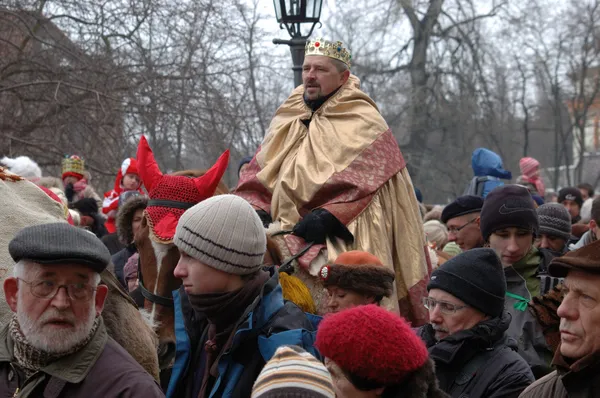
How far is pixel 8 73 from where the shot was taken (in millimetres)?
13156

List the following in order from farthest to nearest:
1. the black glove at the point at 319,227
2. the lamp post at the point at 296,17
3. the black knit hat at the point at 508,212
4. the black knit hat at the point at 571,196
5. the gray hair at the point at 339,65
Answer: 1. the black knit hat at the point at 571,196
2. the lamp post at the point at 296,17
3. the gray hair at the point at 339,65
4. the black glove at the point at 319,227
5. the black knit hat at the point at 508,212

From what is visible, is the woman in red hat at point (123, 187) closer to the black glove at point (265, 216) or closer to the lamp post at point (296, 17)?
the lamp post at point (296, 17)

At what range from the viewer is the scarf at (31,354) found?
10.6ft

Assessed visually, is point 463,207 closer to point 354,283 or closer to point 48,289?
point 354,283

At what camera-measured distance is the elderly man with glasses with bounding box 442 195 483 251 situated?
6.82 metres

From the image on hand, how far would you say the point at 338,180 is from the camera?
6312mm

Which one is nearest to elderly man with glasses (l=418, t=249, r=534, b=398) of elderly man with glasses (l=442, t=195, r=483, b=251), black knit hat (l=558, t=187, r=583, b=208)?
elderly man with glasses (l=442, t=195, r=483, b=251)

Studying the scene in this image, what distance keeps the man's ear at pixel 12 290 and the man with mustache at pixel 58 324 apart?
4cm

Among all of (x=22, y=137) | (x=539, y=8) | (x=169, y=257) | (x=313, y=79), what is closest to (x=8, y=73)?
(x=22, y=137)

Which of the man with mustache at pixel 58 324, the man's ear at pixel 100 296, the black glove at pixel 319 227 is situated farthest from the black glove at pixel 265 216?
the man with mustache at pixel 58 324

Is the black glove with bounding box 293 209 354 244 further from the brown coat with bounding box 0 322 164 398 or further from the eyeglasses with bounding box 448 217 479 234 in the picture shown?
the brown coat with bounding box 0 322 164 398

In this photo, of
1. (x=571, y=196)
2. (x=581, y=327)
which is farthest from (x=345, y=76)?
(x=571, y=196)

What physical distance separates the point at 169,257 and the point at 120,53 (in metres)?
9.52

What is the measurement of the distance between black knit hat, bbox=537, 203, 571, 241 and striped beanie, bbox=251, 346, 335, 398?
455cm
